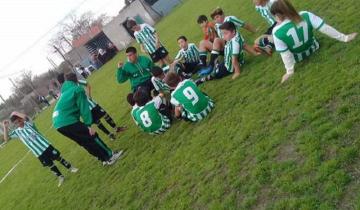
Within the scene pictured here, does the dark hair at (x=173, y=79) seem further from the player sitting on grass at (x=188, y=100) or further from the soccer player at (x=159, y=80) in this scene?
the soccer player at (x=159, y=80)

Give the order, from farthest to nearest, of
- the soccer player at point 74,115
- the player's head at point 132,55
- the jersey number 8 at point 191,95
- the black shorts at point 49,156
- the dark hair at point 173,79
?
1. the black shorts at point 49,156
2. the player's head at point 132,55
3. the soccer player at point 74,115
4. the dark hair at point 173,79
5. the jersey number 8 at point 191,95

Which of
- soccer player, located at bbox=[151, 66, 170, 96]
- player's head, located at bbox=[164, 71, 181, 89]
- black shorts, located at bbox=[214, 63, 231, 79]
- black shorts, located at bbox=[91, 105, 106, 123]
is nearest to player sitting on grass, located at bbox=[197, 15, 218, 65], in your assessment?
black shorts, located at bbox=[214, 63, 231, 79]

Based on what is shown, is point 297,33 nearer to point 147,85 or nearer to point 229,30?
point 229,30

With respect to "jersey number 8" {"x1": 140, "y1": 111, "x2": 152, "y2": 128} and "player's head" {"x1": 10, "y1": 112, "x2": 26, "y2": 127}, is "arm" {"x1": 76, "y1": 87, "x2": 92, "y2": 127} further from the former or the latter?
"player's head" {"x1": 10, "y1": 112, "x2": 26, "y2": 127}

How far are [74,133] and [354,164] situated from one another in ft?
20.3

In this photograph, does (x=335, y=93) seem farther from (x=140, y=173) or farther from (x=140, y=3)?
(x=140, y=3)

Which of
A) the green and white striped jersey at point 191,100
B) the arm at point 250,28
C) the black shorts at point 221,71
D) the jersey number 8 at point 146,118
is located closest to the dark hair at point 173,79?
the green and white striped jersey at point 191,100

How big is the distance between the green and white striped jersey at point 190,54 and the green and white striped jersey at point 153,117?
2.17 m

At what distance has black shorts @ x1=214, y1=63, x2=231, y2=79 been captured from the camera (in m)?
9.25

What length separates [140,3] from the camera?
39719mm

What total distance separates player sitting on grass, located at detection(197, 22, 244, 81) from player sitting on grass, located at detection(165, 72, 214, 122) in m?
1.12

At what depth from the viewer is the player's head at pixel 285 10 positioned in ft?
21.3

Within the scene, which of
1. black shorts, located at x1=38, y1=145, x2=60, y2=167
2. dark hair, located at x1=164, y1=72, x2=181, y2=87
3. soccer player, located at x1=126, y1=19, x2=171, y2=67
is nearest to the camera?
dark hair, located at x1=164, y1=72, x2=181, y2=87

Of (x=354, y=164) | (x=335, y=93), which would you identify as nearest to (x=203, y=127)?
(x=335, y=93)
